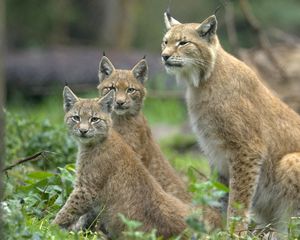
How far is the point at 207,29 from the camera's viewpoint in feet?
25.3

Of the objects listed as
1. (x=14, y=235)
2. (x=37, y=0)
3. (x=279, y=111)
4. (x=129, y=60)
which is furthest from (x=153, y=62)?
(x=14, y=235)

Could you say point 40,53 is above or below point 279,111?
above

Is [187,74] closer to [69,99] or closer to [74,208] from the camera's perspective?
[69,99]

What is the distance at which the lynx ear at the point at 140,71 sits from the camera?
837 cm

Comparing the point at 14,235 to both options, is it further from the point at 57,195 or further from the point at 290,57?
the point at 290,57

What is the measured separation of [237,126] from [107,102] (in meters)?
1.11

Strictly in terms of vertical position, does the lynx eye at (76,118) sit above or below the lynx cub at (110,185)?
above

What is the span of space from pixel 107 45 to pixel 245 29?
159 inches

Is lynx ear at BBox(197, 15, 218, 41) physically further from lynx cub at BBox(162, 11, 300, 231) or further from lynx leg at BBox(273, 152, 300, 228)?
lynx leg at BBox(273, 152, 300, 228)

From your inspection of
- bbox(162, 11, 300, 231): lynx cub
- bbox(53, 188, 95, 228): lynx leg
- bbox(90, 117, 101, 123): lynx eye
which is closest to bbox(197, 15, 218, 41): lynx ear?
bbox(162, 11, 300, 231): lynx cub

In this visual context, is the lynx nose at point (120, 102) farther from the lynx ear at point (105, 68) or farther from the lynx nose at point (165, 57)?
the lynx nose at point (165, 57)

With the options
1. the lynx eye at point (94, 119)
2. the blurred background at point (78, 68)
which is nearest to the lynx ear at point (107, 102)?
the lynx eye at point (94, 119)

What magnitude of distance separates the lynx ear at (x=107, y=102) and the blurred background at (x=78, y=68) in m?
0.65

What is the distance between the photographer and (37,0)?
21.1 m
